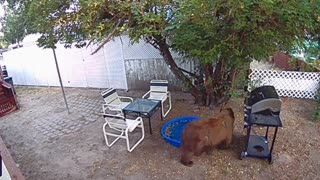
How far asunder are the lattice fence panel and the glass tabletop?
115 inches

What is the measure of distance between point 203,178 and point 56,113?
16.1 ft

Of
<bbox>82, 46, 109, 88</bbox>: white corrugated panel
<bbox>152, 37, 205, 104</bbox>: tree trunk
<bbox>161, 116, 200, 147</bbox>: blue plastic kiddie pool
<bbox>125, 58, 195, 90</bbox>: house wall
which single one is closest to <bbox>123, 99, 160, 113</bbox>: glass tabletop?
<bbox>161, 116, 200, 147</bbox>: blue plastic kiddie pool

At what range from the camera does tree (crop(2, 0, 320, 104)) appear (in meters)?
3.00

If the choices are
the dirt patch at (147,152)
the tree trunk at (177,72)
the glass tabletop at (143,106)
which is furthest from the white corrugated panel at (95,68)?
the glass tabletop at (143,106)

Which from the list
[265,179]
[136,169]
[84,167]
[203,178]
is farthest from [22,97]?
[265,179]

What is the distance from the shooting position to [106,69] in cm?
825

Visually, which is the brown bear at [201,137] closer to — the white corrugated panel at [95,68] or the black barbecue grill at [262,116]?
the black barbecue grill at [262,116]

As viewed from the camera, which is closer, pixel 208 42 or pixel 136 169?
pixel 208 42

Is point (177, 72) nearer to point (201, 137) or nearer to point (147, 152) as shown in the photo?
point (147, 152)

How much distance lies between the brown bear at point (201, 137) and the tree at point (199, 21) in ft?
3.57

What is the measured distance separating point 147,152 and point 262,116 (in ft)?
7.00

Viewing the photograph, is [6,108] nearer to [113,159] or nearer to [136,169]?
[113,159]

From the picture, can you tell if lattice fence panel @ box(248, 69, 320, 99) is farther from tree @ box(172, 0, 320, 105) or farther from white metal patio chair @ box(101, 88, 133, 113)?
white metal patio chair @ box(101, 88, 133, 113)

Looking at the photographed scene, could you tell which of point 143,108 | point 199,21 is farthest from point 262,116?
point 143,108
